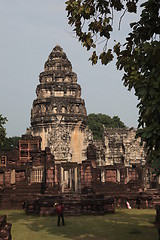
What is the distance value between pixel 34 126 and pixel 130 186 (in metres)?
20.0

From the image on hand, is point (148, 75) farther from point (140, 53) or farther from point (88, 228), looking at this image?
point (88, 228)

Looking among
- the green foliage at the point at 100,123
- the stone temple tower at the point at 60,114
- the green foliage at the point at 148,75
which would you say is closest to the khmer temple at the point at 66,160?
the stone temple tower at the point at 60,114

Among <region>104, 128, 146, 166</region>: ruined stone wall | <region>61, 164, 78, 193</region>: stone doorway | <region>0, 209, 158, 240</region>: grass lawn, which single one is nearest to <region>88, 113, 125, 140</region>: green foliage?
<region>104, 128, 146, 166</region>: ruined stone wall

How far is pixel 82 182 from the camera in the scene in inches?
939

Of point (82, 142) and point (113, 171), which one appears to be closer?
point (113, 171)

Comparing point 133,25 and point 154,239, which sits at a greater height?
point 133,25

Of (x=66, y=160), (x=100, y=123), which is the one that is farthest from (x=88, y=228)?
(x=100, y=123)

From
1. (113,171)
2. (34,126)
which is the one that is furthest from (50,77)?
(113,171)

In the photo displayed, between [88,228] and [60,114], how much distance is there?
26.6 metres

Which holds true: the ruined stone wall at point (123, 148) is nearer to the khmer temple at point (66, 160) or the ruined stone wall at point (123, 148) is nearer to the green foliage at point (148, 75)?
the khmer temple at point (66, 160)

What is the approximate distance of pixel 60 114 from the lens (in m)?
40.7

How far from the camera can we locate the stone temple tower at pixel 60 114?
4031cm

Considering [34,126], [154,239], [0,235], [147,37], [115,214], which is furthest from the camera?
[34,126]

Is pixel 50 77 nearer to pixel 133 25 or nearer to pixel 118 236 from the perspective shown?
pixel 118 236
